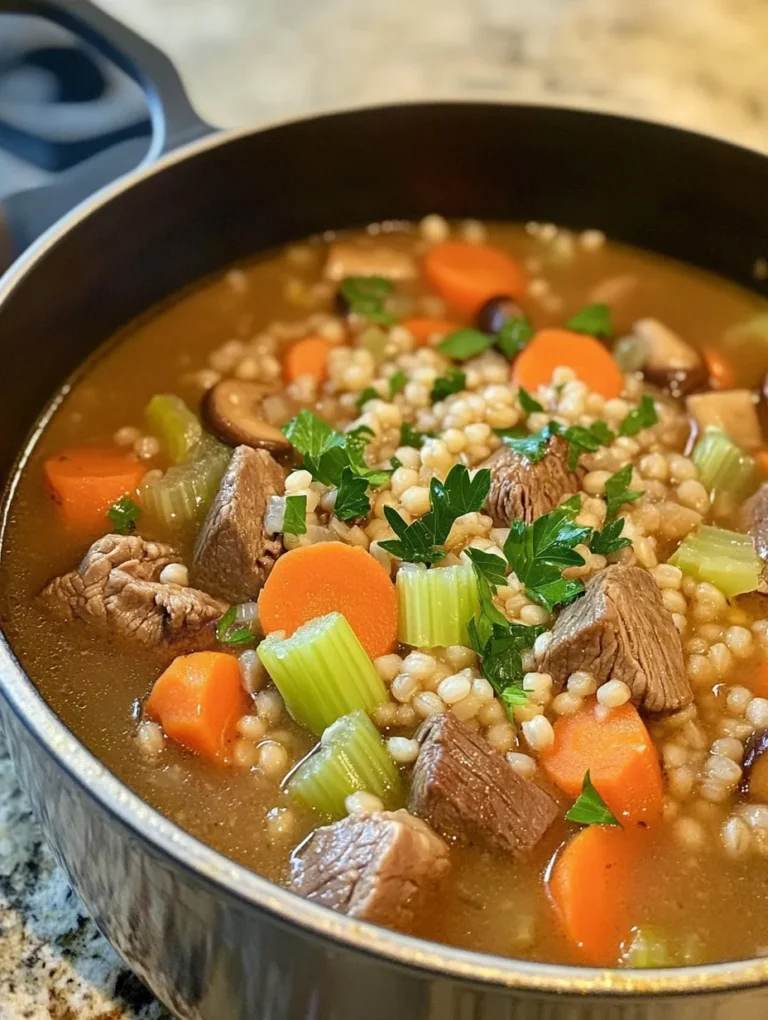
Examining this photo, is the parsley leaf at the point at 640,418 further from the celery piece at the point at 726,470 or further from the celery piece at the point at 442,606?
the celery piece at the point at 442,606

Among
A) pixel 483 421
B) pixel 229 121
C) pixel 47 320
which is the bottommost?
pixel 483 421

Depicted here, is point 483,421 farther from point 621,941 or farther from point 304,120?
point 621,941

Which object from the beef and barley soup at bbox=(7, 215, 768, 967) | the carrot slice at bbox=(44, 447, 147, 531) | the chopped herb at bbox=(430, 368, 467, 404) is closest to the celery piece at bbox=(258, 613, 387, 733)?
the beef and barley soup at bbox=(7, 215, 768, 967)

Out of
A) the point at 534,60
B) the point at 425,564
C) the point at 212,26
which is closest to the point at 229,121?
the point at 212,26

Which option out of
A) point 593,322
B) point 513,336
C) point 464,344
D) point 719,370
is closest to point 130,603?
point 464,344

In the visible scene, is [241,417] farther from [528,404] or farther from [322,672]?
[322,672]

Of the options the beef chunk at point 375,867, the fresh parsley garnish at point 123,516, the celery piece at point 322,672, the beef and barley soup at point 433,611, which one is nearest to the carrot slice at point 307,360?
the beef and barley soup at point 433,611

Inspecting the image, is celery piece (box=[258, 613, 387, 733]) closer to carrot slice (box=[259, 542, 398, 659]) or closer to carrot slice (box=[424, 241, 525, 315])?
carrot slice (box=[259, 542, 398, 659])
